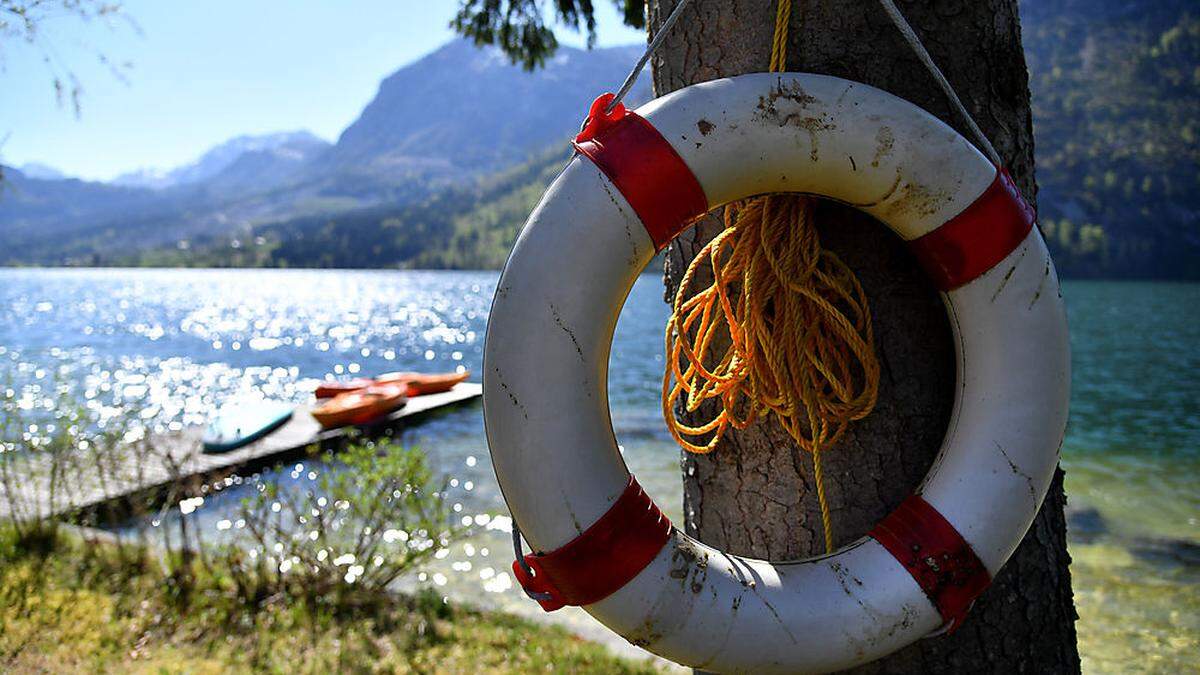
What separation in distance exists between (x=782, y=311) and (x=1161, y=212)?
92848mm

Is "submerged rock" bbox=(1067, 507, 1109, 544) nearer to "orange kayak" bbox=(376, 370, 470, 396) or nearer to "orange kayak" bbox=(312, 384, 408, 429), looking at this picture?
"orange kayak" bbox=(312, 384, 408, 429)

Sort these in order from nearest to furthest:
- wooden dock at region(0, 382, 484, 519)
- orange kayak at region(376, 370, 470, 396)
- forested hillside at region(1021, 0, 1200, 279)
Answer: wooden dock at region(0, 382, 484, 519), orange kayak at region(376, 370, 470, 396), forested hillside at region(1021, 0, 1200, 279)

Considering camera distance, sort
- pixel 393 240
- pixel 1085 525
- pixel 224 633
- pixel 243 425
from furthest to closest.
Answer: pixel 393 240
pixel 243 425
pixel 1085 525
pixel 224 633

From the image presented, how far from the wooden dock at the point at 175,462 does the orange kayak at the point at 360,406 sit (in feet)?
0.55

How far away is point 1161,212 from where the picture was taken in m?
74.8

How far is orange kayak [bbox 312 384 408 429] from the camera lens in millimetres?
11594

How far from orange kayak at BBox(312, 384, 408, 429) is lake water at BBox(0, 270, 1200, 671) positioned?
0.64 meters

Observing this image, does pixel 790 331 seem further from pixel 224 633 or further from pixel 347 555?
pixel 347 555

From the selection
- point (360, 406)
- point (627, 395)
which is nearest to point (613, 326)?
point (360, 406)

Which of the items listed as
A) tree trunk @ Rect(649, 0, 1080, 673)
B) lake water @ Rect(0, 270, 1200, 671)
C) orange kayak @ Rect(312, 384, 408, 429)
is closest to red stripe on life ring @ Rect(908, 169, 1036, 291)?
tree trunk @ Rect(649, 0, 1080, 673)

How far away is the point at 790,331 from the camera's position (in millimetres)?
1391

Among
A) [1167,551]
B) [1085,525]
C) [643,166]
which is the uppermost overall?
[643,166]

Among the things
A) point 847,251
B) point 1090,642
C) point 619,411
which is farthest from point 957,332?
point 619,411

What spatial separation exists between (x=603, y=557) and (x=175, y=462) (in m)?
6.10
